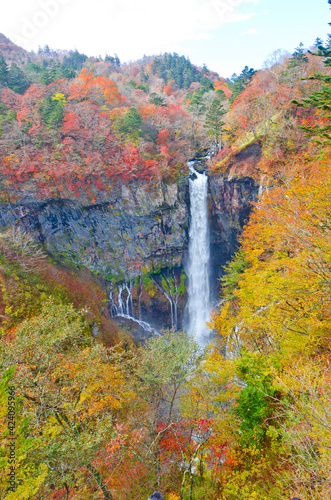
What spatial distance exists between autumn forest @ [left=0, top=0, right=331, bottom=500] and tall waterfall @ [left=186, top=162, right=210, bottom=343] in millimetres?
1309

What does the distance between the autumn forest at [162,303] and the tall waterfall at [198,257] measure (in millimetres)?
1309

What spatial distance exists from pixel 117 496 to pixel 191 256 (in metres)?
22.7

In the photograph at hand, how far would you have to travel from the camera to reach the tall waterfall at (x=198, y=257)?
2828cm

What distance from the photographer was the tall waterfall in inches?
1113

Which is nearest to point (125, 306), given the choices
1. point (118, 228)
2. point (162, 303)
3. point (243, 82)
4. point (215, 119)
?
point (162, 303)

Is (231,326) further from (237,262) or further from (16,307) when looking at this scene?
(16,307)

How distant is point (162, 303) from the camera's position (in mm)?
29281

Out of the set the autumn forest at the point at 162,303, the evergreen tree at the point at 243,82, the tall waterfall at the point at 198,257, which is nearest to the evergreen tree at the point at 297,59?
the autumn forest at the point at 162,303

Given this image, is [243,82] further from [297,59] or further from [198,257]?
[198,257]

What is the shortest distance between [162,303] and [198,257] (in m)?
7.54

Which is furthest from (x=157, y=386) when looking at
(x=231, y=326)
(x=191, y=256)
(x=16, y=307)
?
(x=191, y=256)

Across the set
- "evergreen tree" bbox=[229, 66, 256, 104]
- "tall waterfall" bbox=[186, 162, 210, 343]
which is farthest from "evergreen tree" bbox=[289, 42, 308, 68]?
"tall waterfall" bbox=[186, 162, 210, 343]

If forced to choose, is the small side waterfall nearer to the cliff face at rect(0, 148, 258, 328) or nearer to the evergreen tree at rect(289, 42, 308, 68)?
the cliff face at rect(0, 148, 258, 328)

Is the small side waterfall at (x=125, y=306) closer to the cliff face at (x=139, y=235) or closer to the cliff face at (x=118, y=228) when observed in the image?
→ the cliff face at (x=139, y=235)
